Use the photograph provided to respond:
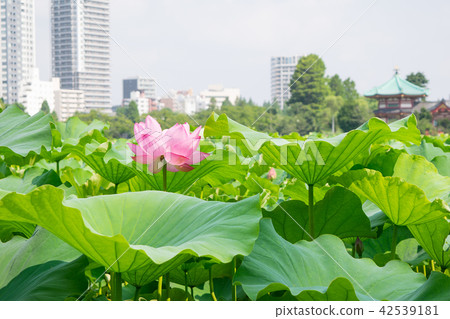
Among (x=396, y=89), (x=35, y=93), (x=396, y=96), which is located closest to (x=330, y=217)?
(x=396, y=96)

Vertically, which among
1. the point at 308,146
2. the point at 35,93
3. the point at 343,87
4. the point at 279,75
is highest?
the point at 343,87

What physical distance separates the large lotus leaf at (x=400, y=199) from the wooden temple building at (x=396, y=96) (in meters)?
19.6

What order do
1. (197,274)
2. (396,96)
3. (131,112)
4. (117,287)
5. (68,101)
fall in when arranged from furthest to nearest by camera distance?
(68,101), (396,96), (131,112), (197,274), (117,287)

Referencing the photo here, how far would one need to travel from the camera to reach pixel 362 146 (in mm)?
693

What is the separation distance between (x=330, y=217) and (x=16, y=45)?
33680mm

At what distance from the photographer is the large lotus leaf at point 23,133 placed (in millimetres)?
760

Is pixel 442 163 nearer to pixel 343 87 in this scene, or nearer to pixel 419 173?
pixel 419 173

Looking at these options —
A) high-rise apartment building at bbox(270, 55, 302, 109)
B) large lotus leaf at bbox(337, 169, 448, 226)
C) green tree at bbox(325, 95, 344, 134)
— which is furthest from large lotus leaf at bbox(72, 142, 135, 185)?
green tree at bbox(325, 95, 344, 134)

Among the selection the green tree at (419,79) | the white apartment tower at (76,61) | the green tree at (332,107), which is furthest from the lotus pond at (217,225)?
the green tree at (419,79)

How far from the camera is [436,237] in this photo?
2.03 feet

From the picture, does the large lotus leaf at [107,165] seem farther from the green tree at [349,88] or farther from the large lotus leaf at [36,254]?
the green tree at [349,88]

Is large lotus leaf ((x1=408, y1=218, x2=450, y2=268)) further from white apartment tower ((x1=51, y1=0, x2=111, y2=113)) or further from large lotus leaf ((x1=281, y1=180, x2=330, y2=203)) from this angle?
white apartment tower ((x1=51, y1=0, x2=111, y2=113))
